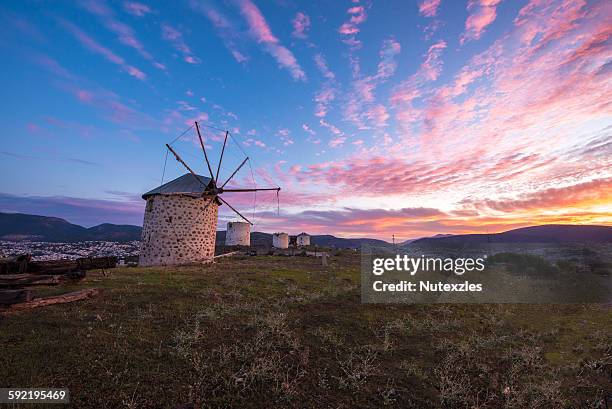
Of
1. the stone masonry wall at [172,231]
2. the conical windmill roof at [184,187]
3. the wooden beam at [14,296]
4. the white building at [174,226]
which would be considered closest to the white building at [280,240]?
the conical windmill roof at [184,187]

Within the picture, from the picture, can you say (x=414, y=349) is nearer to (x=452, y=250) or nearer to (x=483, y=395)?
(x=483, y=395)

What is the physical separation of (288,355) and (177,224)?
A: 2228 centimetres

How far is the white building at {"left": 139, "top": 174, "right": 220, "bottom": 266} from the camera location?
26484mm

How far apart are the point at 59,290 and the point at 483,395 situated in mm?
15304

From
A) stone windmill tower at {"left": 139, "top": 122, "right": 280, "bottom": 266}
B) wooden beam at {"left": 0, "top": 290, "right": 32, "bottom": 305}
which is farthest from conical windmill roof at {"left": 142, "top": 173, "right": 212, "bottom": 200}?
wooden beam at {"left": 0, "top": 290, "right": 32, "bottom": 305}

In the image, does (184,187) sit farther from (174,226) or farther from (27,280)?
(27,280)

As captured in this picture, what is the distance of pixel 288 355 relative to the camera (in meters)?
7.72

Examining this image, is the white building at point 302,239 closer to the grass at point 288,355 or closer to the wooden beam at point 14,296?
the grass at point 288,355

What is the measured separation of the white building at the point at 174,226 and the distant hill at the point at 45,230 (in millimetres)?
85818

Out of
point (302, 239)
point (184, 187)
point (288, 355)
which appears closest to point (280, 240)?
point (302, 239)

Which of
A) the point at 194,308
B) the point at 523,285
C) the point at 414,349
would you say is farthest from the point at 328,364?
the point at 523,285

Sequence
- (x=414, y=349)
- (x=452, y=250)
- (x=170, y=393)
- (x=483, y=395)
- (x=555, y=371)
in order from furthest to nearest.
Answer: (x=452, y=250)
(x=414, y=349)
(x=555, y=371)
(x=483, y=395)
(x=170, y=393)

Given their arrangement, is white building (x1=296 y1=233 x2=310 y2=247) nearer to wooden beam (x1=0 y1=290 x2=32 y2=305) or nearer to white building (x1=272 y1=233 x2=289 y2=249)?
white building (x1=272 y1=233 x2=289 y2=249)

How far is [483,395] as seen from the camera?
6.80 meters
